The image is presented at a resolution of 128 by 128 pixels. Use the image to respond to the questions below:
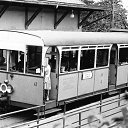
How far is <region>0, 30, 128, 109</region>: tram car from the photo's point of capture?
10203 mm

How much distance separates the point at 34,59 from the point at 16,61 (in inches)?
30.0

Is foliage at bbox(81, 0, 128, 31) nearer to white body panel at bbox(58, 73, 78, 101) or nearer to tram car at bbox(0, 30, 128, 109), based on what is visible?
tram car at bbox(0, 30, 128, 109)

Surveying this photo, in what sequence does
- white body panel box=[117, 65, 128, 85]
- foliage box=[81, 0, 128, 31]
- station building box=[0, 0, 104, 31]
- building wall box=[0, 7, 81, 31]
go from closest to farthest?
white body panel box=[117, 65, 128, 85]
station building box=[0, 0, 104, 31]
building wall box=[0, 7, 81, 31]
foliage box=[81, 0, 128, 31]

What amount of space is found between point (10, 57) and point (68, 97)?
2.14 meters

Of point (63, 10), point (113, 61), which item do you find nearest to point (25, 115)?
point (113, 61)

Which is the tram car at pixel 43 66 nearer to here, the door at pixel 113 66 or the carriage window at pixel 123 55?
the door at pixel 113 66

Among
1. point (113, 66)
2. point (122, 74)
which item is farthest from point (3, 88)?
point (122, 74)

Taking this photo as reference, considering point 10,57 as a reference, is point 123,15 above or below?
above

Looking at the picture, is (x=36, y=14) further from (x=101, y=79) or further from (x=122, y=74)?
(x=101, y=79)

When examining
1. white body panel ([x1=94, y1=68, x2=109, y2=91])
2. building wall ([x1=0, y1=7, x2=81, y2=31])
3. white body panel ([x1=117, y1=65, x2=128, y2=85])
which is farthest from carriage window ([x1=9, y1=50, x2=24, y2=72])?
building wall ([x1=0, y1=7, x2=81, y2=31])

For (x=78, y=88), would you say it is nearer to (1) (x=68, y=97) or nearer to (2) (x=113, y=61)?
(1) (x=68, y=97)

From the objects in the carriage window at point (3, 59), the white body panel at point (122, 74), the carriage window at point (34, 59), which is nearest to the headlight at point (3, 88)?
the carriage window at point (3, 59)

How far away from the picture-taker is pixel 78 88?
11.6m

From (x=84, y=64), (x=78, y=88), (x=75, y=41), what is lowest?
(x=78, y=88)
